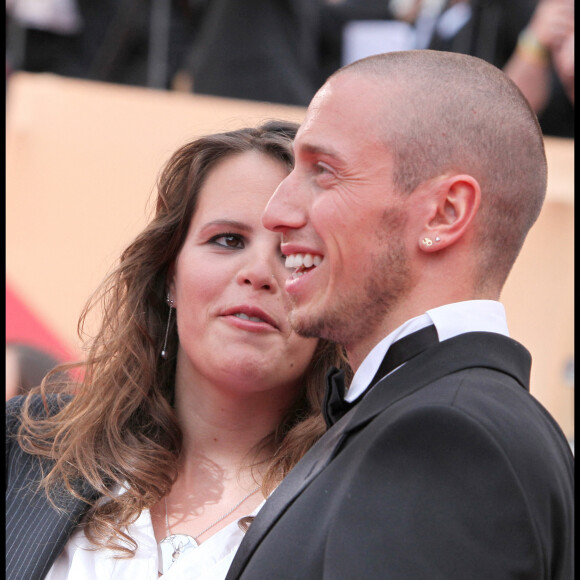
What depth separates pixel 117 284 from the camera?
2631mm

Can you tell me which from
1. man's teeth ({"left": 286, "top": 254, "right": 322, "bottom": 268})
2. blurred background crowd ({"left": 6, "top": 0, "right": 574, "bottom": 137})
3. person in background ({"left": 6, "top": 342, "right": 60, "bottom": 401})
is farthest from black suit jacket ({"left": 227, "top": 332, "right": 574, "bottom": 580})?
blurred background crowd ({"left": 6, "top": 0, "right": 574, "bottom": 137})

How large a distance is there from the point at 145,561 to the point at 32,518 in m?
0.33

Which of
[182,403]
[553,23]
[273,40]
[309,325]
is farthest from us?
[273,40]

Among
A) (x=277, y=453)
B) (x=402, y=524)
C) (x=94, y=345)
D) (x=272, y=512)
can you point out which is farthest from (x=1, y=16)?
(x=402, y=524)

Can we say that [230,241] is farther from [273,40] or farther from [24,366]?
[273,40]

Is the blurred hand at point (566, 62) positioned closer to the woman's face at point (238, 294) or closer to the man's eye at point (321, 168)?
the woman's face at point (238, 294)

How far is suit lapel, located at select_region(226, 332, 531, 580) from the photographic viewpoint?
4.69 ft

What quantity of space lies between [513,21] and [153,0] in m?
2.18

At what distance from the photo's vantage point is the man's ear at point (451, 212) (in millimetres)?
1489

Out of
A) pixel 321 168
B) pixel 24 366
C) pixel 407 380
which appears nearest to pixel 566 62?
pixel 24 366

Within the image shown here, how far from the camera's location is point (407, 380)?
1.45 meters

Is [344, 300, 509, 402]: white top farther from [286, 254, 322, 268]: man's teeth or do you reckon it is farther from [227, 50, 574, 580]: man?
[286, 254, 322, 268]: man's teeth

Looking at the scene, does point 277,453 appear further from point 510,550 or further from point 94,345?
point 510,550

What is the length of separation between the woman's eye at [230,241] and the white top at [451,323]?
0.88m
